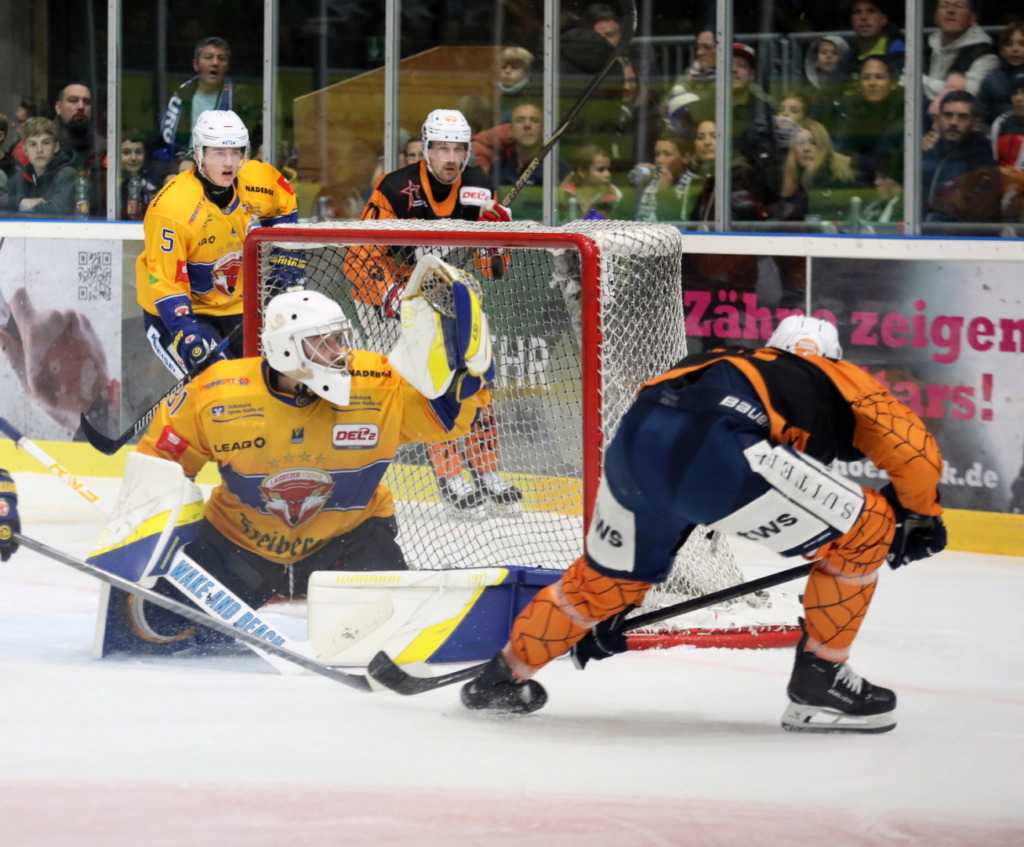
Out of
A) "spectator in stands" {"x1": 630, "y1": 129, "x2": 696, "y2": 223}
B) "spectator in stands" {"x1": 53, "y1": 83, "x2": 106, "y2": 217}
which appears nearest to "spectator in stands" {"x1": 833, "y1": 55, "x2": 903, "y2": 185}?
"spectator in stands" {"x1": 630, "y1": 129, "x2": 696, "y2": 223}

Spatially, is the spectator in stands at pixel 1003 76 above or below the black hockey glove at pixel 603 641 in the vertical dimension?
above

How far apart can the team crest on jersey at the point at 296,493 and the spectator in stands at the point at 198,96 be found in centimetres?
333

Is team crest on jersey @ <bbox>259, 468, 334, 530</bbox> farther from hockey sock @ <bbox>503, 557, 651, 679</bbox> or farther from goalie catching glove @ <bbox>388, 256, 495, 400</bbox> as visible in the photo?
hockey sock @ <bbox>503, 557, 651, 679</bbox>

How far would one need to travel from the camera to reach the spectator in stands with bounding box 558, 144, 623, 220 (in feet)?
19.0

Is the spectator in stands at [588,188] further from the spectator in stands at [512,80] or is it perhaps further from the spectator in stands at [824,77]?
the spectator in stands at [824,77]

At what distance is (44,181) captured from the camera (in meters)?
6.69

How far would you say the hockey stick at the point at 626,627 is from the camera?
2.96 m

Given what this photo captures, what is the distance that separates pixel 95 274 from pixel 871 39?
9.83 feet

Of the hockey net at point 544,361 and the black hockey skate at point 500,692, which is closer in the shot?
the black hockey skate at point 500,692

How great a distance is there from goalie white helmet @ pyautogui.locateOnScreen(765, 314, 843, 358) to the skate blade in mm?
616

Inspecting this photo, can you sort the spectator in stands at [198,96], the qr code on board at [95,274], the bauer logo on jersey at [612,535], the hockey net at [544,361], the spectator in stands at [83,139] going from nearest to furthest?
the bauer logo on jersey at [612,535]
the hockey net at [544,361]
the qr code on board at [95,274]
the spectator in stands at [198,96]
the spectator in stands at [83,139]

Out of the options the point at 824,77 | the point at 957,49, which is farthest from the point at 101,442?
the point at 957,49

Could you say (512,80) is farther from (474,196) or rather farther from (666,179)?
(474,196)

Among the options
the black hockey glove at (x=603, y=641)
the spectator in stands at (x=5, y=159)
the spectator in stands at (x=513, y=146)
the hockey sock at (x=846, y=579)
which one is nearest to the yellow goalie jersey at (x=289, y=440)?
the black hockey glove at (x=603, y=641)
